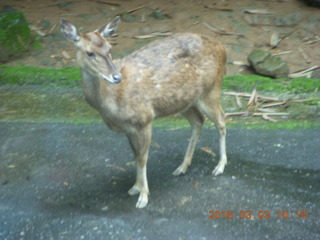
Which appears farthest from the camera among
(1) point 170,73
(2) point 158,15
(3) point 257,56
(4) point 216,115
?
(2) point 158,15

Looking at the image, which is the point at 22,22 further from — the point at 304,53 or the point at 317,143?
the point at 317,143

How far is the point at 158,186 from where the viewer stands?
5.64m

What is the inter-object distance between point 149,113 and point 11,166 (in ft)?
7.05

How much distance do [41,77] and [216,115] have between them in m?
4.11

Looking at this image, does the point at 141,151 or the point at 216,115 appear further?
the point at 216,115

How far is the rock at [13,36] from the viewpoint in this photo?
963cm

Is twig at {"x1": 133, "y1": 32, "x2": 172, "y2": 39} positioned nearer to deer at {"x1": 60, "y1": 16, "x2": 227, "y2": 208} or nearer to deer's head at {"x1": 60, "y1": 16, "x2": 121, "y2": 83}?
deer at {"x1": 60, "y1": 16, "x2": 227, "y2": 208}

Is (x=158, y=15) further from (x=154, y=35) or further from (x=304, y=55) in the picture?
(x=304, y=55)

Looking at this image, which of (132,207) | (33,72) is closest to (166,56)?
(132,207)

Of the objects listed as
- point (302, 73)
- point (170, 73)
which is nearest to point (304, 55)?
point (302, 73)

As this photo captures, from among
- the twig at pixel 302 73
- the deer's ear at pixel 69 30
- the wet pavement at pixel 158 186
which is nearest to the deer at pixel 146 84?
the deer's ear at pixel 69 30

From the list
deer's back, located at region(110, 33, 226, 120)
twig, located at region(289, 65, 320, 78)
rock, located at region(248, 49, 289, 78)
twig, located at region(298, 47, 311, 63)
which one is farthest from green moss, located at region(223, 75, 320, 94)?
deer's back, located at region(110, 33, 226, 120)

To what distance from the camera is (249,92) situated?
8156mm
